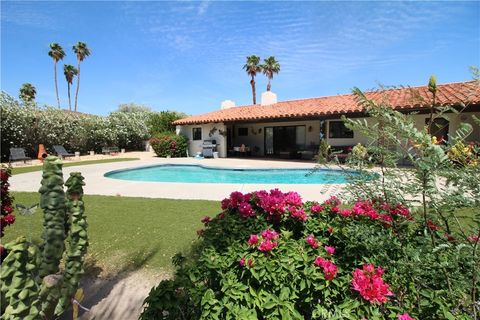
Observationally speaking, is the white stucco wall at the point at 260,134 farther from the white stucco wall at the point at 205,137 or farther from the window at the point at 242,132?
the white stucco wall at the point at 205,137

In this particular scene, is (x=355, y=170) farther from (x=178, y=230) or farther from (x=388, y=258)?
(x=178, y=230)

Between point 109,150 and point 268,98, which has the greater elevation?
point 268,98

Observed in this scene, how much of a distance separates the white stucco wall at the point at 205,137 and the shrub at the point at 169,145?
41.3 inches

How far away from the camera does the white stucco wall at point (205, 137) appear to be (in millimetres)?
23656

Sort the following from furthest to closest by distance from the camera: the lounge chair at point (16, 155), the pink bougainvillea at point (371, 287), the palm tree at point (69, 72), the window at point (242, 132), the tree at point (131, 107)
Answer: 1. the tree at point (131, 107)
2. the palm tree at point (69, 72)
3. the window at point (242, 132)
4. the lounge chair at point (16, 155)
5. the pink bougainvillea at point (371, 287)

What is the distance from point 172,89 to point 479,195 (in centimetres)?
3895

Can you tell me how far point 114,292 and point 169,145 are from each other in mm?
21969

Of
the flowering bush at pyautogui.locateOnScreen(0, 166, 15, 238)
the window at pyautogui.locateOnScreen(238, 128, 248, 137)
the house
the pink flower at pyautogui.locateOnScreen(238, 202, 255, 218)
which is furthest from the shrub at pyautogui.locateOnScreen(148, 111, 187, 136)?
the pink flower at pyautogui.locateOnScreen(238, 202, 255, 218)

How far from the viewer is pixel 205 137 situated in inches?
979

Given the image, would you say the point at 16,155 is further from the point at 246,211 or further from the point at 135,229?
the point at 246,211

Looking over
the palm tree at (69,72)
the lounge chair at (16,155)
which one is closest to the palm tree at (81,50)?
the palm tree at (69,72)

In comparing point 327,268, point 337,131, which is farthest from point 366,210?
point 337,131

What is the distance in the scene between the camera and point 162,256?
4.52 metres

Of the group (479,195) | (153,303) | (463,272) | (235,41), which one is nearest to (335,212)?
(463,272)
